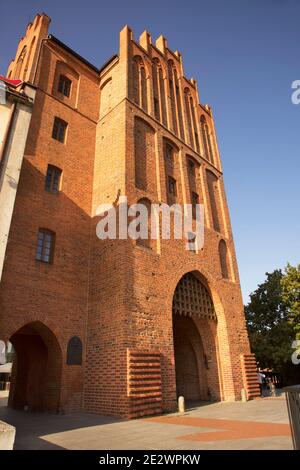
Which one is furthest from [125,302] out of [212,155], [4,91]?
[212,155]

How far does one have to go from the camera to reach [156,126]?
48.9 feet

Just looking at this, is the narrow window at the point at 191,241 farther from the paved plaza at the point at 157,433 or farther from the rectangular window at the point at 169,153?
the paved plaza at the point at 157,433

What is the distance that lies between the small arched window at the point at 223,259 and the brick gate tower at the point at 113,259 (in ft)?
0.29

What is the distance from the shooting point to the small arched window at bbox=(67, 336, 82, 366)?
1029 centimetres

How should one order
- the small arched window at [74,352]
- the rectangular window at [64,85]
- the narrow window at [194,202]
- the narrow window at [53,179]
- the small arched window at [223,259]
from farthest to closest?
1. the small arched window at [223,259]
2. the narrow window at [194,202]
3. the rectangular window at [64,85]
4. the narrow window at [53,179]
5. the small arched window at [74,352]

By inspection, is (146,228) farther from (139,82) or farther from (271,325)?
(271,325)

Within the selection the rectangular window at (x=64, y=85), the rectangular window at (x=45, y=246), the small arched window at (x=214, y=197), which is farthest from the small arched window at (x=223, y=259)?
the rectangular window at (x=64, y=85)

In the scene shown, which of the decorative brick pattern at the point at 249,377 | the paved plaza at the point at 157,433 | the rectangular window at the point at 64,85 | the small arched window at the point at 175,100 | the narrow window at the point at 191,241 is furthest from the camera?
the small arched window at the point at 175,100

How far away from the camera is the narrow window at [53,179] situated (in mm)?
12227

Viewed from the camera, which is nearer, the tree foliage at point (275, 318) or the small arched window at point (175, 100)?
the small arched window at point (175, 100)

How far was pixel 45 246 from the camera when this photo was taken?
1122cm

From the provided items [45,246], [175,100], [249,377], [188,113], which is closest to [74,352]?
[45,246]
